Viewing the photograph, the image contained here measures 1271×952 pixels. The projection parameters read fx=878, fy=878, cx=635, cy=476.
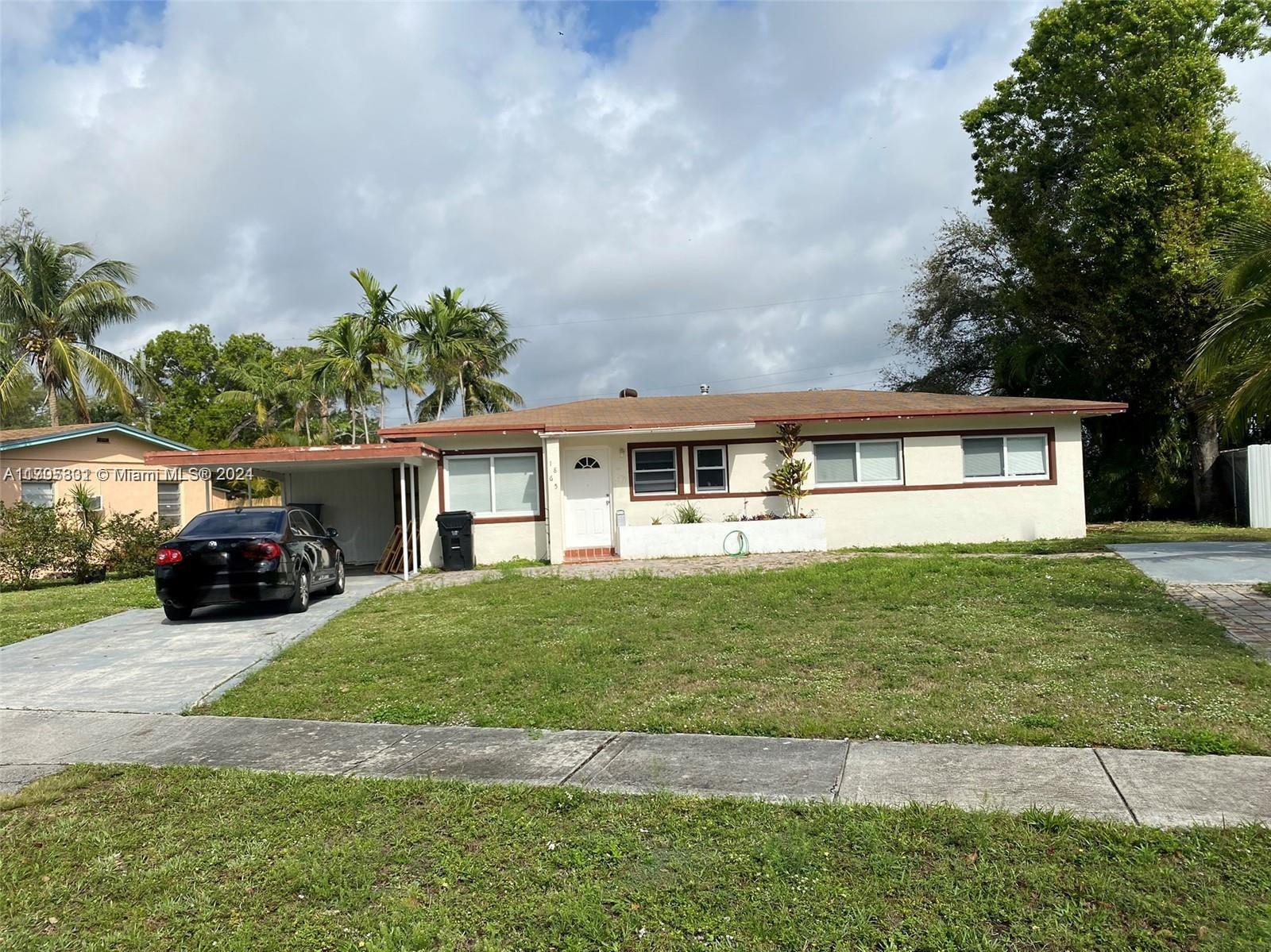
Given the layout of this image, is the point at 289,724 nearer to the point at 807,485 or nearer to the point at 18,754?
the point at 18,754

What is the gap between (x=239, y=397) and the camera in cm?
3822

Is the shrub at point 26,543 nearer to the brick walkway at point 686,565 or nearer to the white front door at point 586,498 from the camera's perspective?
the brick walkway at point 686,565

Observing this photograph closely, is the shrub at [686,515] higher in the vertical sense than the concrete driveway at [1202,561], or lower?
A: higher

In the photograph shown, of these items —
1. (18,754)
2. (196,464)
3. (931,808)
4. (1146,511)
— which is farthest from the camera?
(1146,511)

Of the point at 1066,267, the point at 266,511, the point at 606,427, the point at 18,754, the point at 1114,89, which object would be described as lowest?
the point at 18,754

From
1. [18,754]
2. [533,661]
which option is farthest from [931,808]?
[18,754]

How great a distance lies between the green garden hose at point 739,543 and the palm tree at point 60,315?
18.9 m

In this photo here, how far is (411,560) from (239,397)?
25.3 m

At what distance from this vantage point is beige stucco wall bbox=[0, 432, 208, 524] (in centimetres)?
1964

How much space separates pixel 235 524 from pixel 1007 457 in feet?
48.1

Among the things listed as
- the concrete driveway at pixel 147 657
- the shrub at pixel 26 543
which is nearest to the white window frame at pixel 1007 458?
the concrete driveway at pixel 147 657

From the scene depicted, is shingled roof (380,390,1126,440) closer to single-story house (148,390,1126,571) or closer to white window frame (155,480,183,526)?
single-story house (148,390,1126,571)

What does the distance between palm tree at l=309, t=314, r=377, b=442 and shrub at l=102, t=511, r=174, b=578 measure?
245 inches

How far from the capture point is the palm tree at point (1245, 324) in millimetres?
10047
